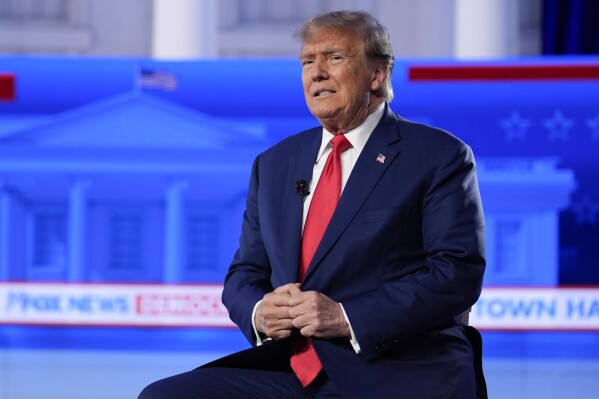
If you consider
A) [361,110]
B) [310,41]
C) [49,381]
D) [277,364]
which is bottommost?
[49,381]

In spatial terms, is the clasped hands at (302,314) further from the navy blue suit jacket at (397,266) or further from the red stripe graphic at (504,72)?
the red stripe graphic at (504,72)

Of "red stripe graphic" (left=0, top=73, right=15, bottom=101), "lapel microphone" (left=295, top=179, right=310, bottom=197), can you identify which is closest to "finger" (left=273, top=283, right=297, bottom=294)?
"lapel microphone" (left=295, top=179, right=310, bottom=197)

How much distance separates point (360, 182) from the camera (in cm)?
192

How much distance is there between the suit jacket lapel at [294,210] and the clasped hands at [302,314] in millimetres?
92

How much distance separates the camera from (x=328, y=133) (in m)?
2.07

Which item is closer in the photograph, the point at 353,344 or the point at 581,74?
the point at 353,344

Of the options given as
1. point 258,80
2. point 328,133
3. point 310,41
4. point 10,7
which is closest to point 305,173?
point 328,133

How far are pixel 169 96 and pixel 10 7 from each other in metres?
3.63

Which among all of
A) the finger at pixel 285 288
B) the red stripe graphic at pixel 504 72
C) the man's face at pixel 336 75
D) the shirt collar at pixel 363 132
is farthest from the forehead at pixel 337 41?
the red stripe graphic at pixel 504 72

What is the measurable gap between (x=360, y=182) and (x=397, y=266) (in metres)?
0.18

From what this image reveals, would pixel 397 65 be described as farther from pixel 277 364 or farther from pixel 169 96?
pixel 277 364

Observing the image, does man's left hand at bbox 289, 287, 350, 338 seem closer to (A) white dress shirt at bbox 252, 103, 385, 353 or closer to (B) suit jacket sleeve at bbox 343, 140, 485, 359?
(B) suit jacket sleeve at bbox 343, 140, 485, 359

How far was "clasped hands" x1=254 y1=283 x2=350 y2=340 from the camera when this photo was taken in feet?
5.90

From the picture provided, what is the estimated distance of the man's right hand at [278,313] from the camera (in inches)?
72.4
